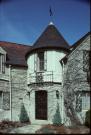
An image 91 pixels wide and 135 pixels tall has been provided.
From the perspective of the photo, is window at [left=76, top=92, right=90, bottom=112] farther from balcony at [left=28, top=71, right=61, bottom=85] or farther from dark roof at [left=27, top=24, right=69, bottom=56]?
dark roof at [left=27, top=24, right=69, bottom=56]

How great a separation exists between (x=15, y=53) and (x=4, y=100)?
4963 mm

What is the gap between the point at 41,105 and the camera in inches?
800

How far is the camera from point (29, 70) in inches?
854

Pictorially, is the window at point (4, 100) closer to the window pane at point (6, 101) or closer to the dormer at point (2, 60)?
the window pane at point (6, 101)

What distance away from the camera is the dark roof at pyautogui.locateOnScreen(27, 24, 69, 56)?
794 inches

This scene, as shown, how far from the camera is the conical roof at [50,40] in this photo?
66.1 ft

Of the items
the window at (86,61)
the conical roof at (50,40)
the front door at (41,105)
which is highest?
the conical roof at (50,40)

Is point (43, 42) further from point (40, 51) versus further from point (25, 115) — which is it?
point (25, 115)

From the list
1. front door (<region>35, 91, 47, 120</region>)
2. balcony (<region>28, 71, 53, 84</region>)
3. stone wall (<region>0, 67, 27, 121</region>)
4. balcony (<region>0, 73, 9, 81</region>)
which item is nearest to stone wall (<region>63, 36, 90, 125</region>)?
balcony (<region>28, 71, 53, 84</region>)

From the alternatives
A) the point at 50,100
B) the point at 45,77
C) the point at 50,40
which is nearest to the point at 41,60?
the point at 45,77

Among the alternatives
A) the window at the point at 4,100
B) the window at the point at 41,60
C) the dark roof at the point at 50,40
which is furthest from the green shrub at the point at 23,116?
the dark roof at the point at 50,40

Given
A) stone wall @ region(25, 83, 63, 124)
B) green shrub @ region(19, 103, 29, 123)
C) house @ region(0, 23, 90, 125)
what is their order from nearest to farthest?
house @ region(0, 23, 90, 125)
stone wall @ region(25, 83, 63, 124)
green shrub @ region(19, 103, 29, 123)

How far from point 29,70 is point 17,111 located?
139 inches

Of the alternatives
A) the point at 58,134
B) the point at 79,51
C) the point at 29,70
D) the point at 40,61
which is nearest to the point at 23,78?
the point at 29,70
